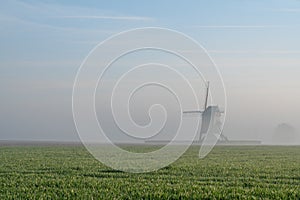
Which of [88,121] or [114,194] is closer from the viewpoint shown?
[114,194]

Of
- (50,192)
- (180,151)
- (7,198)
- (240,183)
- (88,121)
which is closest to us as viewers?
(7,198)

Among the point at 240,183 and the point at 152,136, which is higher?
the point at 152,136

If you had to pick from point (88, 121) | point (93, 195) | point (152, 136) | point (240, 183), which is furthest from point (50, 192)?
point (240, 183)

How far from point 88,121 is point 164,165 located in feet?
33.8

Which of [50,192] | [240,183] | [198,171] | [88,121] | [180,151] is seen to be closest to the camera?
[50,192]

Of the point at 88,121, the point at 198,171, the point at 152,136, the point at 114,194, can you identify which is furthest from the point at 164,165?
the point at 114,194

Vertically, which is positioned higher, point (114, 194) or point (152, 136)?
point (152, 136)

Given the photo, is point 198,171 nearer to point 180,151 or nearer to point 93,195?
point 180,151

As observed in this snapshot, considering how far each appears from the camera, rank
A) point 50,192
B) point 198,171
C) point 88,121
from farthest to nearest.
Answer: point 198,171, point 88,121, point 50,192

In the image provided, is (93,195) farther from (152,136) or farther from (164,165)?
(164,165)

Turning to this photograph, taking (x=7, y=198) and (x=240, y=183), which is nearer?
(x=7, y=198)

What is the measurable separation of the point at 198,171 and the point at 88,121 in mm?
10845

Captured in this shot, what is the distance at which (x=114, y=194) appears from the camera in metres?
21.7

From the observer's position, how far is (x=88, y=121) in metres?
24.9
